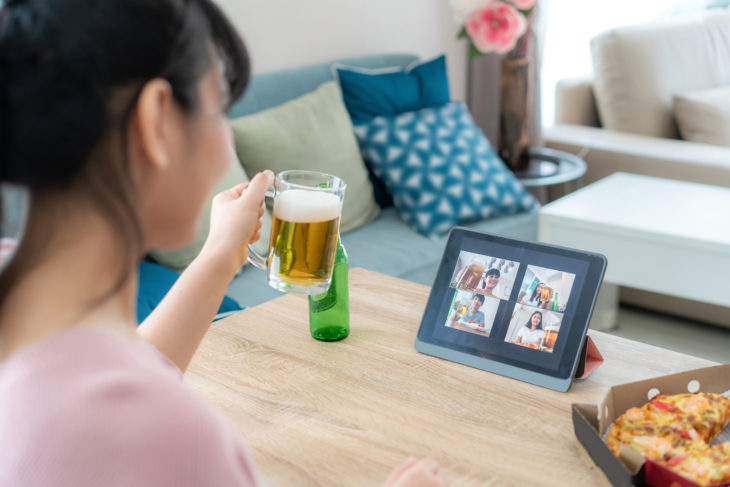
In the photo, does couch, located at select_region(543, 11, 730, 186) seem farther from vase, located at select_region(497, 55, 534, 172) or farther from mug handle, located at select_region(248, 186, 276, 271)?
mug handle, located at select_region(248, 186, 276, 271)

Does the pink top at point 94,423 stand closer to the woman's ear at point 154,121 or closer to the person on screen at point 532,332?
the woman's ear at point 154,121

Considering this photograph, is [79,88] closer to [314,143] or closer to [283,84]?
[314,143]

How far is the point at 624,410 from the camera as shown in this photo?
88 cm

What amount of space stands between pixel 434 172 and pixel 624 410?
1718 mm

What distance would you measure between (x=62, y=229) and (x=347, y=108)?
2.21 metres

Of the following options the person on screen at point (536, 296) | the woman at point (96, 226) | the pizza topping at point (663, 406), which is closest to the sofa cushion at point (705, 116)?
the person on screen at point (536, 296)

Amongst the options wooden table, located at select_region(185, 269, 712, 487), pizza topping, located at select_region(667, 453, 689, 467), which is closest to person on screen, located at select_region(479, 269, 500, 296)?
wooden table, located at select_region(185, 269, 712, 487)

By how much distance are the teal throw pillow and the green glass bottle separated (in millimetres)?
1598

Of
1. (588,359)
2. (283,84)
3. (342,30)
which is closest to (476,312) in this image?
(588,359)

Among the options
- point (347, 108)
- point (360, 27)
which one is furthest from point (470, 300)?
point (360, 27)

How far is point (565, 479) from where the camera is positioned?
81 cm

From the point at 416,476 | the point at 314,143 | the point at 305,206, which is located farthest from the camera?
the point at 314,143

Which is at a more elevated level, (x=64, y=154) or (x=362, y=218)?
(x=64, y=154)

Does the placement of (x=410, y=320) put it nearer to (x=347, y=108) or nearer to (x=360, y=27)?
(x=347, y=108)
